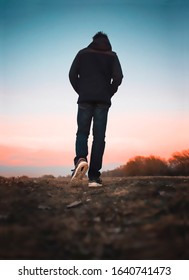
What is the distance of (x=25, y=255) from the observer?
2.55 metres

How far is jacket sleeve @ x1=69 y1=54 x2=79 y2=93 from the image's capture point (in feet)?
17.5

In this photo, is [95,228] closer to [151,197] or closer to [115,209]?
[115,209]

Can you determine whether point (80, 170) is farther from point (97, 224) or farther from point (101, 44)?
point (97, 224)

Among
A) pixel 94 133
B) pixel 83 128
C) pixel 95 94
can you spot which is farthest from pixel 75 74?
pixel 94 133

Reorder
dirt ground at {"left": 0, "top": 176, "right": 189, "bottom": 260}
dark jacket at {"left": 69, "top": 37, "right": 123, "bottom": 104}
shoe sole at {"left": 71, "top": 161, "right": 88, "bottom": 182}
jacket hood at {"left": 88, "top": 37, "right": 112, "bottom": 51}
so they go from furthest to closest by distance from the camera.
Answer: jacket hood at {"left": 88, "top": 37, "right": 112, "bottom": 51}
dark jacket at {"left": 69, "top": 37, "right": 123, "bottom": 104}
shoe sole at {"left": 71, "top": 161, "right": 88, "bottom": 182}
dirt ground at {"left": 0, "top": 176, "right": 189, "bottom": 260}

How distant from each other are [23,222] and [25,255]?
57cm

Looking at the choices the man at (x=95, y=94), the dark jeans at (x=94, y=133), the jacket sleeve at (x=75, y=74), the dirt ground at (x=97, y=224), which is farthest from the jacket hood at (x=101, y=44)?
the dirt ground at (x=97, y=224)

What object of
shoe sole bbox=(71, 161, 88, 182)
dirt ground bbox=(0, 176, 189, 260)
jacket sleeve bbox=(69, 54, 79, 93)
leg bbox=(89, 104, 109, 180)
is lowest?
dirt ground bbox=(0, 176, 189, 260)

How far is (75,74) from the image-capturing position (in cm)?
538

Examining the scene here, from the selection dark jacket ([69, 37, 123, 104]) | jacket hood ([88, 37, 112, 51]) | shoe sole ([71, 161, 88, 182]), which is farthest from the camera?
jacket hood ([88, 37, 112, 51])

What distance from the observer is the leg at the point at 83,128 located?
17.0 feet

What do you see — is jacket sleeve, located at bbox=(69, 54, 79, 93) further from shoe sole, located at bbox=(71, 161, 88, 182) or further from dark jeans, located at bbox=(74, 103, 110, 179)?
shoe sole, located at bbox=(71, 161, 88, 182)

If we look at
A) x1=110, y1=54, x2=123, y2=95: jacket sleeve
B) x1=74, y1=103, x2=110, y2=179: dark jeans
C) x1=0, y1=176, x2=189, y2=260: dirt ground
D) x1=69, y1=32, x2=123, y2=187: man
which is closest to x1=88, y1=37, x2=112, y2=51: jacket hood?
x1=69, y1=32, x2=123, y2=187: man

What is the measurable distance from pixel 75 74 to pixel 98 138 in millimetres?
1039
